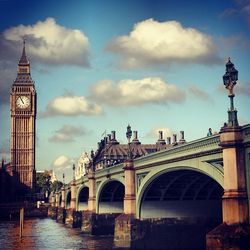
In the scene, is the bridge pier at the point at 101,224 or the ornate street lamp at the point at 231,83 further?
the bridge pier at the point at 101,224

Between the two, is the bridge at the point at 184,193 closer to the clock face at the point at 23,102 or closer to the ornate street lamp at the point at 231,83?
the ornate street lamp at the point at 231,83

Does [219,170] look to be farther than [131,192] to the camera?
No

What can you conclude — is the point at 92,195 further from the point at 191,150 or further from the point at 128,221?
the point at 191,150

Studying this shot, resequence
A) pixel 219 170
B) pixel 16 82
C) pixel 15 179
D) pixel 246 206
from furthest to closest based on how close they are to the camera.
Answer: pixel 16 82, pixel 15 179, pixel 219 170, pixel 246 206

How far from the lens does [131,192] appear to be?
47781 mm

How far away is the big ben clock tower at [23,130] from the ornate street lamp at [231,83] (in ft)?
511

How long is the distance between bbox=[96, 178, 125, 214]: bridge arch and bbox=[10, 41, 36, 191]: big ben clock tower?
11244cm

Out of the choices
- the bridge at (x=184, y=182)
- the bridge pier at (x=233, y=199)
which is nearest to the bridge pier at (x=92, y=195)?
the bridge at (x=184, y=182)

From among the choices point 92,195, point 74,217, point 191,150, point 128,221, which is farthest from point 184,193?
point 74,217

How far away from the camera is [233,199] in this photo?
Answer: 26.8 meters

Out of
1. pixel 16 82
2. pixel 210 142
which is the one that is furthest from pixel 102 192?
pixel 16 82

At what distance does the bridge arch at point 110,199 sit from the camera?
222 feet

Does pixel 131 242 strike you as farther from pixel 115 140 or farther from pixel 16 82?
pixel 16 82

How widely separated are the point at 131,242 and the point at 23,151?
142779 millimetres
